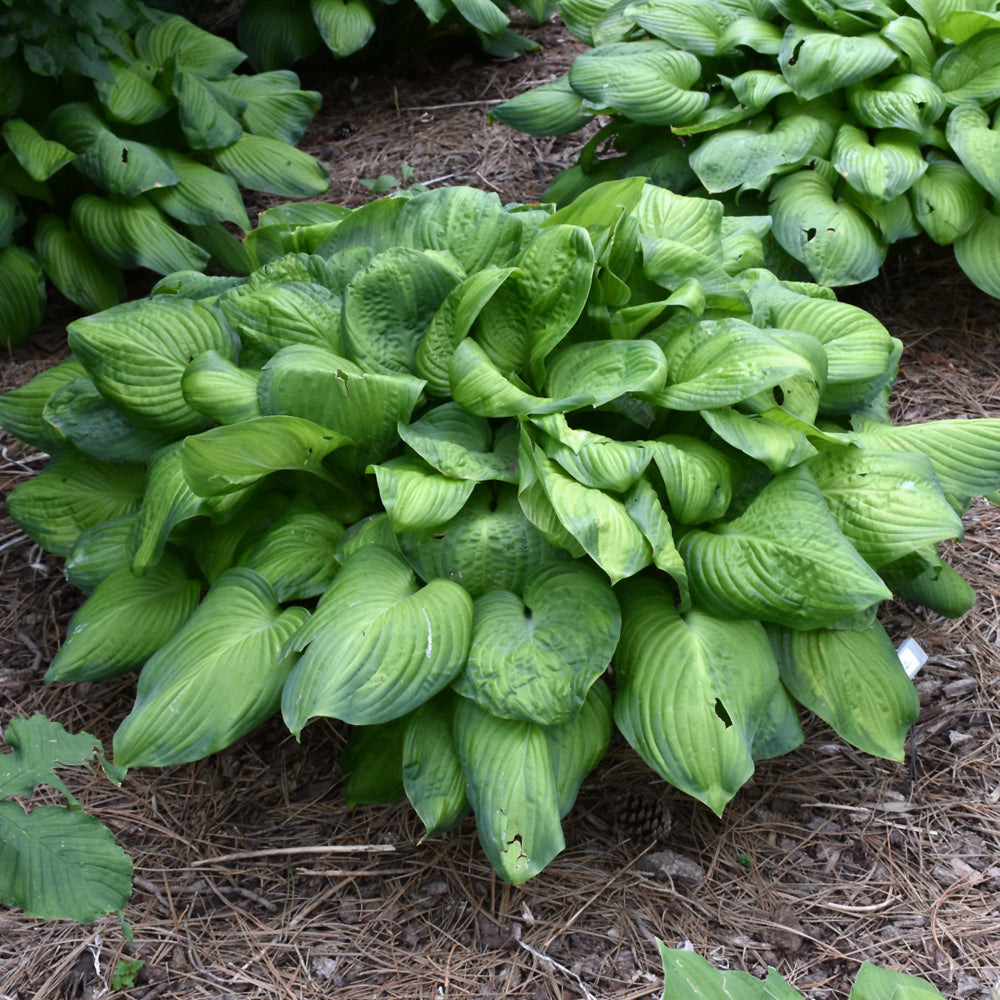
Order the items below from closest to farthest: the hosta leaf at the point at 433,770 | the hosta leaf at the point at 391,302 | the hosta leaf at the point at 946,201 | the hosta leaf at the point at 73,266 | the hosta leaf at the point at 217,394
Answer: the hosta leaf at the point at 433,770 < the hosta leaf at the point at 217,394 < the hosta leaf at the point at 391,302 < the hosta leaf at the point at 946,201 < the hosta leaf at the point at 73,266

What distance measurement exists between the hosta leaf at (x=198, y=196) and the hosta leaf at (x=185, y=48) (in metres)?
0.37

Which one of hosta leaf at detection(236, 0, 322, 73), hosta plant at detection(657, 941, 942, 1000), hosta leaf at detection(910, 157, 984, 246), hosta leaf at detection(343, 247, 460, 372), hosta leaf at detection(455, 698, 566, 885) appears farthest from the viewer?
hosta leaf at detection(236, 0, 322, 73)

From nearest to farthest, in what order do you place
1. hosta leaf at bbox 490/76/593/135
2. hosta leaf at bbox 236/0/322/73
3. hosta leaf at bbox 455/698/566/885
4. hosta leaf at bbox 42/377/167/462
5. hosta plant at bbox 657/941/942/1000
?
hosta plant at bbox 657/941/942/1000 → hosta leaf at bbox 455/698/566/885 → hosta leaf at bbox 42/377/167/462 → hosta leaf at bbox 490/76/593/135 → hosta leaf at bbox 236/0/322/73

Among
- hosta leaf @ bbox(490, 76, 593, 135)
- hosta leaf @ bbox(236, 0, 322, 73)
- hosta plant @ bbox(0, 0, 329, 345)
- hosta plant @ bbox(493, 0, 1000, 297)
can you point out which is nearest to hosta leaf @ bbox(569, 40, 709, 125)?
hosta plant @ bbox(493, 0, 1000, 297)

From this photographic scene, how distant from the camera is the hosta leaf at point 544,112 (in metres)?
3.14

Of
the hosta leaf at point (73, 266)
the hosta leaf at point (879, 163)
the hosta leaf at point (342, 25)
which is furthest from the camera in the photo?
the hosta leaf at point (342, 25)

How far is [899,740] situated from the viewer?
70.1 inches

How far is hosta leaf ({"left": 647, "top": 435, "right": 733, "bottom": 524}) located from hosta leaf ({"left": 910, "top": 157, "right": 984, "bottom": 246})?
1.47m

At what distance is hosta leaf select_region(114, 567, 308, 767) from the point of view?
1.64 metres

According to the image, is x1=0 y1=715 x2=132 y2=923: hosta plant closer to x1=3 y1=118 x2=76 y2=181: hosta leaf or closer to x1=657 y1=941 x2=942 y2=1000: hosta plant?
x1=657 y1=941 x2=942 y2=1000: hosta plant

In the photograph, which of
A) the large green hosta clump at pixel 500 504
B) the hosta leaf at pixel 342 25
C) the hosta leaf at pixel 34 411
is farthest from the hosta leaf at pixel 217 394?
the hosta leaf at pixel 342 25

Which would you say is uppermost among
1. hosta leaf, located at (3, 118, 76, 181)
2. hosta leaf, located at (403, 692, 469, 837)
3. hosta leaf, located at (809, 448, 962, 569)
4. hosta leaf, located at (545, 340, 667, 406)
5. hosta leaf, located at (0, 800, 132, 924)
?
hosta leaf, located at (3, 118, 76, 181)

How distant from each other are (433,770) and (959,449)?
1262mm

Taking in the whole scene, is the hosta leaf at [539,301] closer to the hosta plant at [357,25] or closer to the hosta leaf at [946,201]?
the hosta leaf at [946,201]
